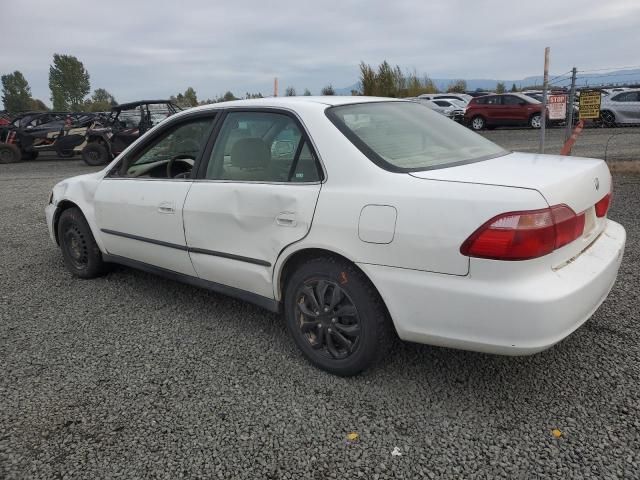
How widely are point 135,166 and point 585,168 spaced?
3075 millimetres

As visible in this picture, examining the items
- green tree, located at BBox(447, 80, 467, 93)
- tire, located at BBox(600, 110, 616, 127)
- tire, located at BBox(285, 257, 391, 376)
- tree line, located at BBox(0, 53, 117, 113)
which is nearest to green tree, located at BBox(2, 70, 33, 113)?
tree line, located at BBox(0, 53, 117, 113)

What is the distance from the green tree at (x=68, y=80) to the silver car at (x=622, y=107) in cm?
8815

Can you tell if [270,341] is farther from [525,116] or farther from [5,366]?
[525,116]

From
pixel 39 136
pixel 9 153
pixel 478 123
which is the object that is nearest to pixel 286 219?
Answer: pixel 39 136

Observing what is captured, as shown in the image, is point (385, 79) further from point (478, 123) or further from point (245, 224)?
point (245, 224)

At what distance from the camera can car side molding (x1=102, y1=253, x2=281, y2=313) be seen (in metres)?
3.13

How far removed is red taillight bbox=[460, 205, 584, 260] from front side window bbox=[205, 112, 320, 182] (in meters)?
0.94

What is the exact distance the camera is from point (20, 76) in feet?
316

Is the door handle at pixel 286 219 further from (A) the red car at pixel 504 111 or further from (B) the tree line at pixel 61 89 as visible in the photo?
(B) the tree line at pixel 61 89

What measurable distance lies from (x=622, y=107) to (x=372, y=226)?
62.6 ft

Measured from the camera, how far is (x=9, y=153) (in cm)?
1662

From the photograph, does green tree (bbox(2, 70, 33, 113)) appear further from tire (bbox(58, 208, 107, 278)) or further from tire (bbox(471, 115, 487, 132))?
tire (bbox(58, 208, 107, 278))

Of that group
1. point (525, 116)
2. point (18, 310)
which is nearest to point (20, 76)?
point (525, 116)

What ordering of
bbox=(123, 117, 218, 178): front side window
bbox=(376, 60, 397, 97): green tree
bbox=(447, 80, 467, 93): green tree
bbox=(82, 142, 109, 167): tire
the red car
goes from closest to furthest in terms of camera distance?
bbox=(123, 117, 218, 178): front side window < bbox=(82, 142, 109, 167): tire < the red car < bbox=(376, 60, 397, 97): green tree < bbox=(447, 80, 467, 93): green tree
